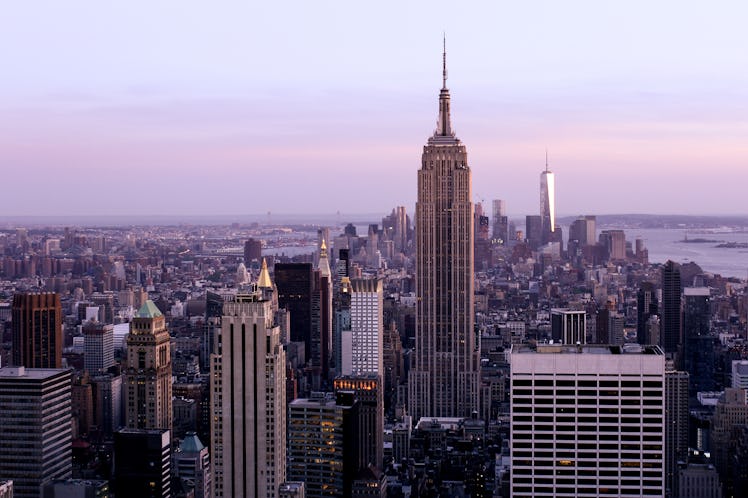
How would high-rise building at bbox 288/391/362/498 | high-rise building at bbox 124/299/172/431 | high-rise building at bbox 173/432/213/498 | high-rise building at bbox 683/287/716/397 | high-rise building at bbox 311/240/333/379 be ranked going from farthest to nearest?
high-rise building at bbox 311/240/333/379
high-rise building at bbox 683/287/716/397
high-rise building at bbox 124/299/172/431
high-rise building at bbox 288/391/362/498
high-rise building at bbox 173/432/213/498

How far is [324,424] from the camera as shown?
3186 centimetres

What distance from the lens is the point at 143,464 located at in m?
31.0

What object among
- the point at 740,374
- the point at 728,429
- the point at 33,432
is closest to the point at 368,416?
the point at 33,432

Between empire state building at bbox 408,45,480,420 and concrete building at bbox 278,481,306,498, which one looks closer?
concrete building at bbox 278,481,306,498

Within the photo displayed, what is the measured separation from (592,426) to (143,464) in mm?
13289

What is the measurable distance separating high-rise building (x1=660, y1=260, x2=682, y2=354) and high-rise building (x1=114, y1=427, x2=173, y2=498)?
20.6 meters

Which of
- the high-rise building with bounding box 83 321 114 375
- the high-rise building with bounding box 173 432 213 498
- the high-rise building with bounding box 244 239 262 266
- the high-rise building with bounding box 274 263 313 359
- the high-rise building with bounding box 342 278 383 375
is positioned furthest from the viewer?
the high-rise building with bounding box 342 278 383 375

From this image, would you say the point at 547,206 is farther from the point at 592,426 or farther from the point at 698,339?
the point at 592,426

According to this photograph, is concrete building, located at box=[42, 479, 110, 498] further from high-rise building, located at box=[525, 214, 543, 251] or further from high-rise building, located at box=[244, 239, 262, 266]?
high-rise building, located at box=[525, 214, 543, 251]

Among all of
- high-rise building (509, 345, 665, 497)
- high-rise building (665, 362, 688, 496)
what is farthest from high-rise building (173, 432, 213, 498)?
high-rise building (665, 362, 688, 496)

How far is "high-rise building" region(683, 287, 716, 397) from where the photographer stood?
42188 mm

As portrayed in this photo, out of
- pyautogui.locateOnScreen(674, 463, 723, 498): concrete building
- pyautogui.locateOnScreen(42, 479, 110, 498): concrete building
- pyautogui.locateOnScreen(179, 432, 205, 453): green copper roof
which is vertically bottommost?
pyautogui.locateOnScreen(674, 463, 723, 498): concrete building

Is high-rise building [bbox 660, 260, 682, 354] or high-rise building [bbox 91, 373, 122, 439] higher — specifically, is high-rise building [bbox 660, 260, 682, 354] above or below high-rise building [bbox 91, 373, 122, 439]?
above

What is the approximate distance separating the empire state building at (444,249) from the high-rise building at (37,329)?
56.5ft
